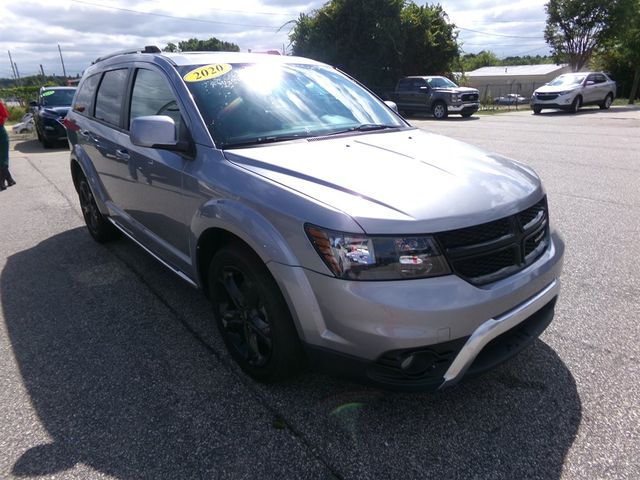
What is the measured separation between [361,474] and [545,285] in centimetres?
130

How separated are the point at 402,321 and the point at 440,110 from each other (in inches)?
825

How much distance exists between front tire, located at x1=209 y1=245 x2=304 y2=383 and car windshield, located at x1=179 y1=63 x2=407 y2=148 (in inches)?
28.8

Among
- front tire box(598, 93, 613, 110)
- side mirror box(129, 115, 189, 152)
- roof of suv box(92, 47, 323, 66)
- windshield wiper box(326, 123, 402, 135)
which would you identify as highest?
roof of suv box(92, 47, 323, 66)

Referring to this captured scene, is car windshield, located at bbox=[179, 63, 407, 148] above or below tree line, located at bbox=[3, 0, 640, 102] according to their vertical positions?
below

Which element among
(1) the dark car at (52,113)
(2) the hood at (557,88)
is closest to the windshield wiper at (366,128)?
Result: (1) the dark car at (52,113)

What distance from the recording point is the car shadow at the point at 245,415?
2.16m

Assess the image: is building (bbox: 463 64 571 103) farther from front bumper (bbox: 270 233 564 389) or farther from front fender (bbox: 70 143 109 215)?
front bumper (bbox: 270 233 564 389)

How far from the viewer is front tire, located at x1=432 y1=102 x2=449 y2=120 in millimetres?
21266

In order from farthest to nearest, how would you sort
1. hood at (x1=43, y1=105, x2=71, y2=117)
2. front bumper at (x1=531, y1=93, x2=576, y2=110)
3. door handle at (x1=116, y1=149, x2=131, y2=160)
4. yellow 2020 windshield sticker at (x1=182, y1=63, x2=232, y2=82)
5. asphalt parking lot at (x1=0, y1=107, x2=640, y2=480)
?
front bumper at (x1=531, y1=93, x2=576, y2=110) → hood at (x1=43, y1=105, x2=71, y2=117) → door handle at (x1=116, y1=149, x2=131, y2=160) → yellow 2020 windshield sticker at (x1=182, y1=63, x2=232, y2=82) → asphalt parking lot at (x1=0, y1=107, x2=640, y2=480)

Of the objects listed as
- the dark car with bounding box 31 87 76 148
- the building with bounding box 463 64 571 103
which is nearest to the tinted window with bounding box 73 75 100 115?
the dark car with bounding box 31 87 76 148

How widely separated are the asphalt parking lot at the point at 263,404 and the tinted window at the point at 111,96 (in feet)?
4.69

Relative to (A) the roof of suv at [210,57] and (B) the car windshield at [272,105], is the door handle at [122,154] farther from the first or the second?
(B) the car windshield at [272,105]

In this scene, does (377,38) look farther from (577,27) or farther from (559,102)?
(577,27)

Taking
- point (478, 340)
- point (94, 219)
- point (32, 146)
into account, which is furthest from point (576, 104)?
point (478, 340)
